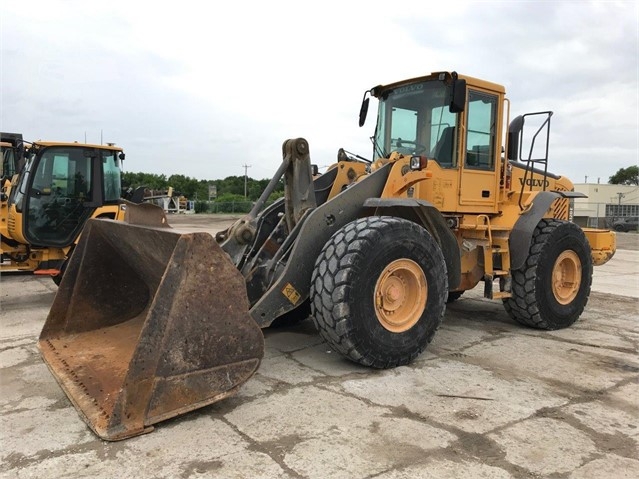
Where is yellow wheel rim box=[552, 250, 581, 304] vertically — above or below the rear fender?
below

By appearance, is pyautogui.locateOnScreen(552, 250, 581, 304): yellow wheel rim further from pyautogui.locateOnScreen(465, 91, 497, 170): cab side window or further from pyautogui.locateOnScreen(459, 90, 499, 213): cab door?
pyautogui.locateOnScreen(465, 91, 497, 170): cab side window

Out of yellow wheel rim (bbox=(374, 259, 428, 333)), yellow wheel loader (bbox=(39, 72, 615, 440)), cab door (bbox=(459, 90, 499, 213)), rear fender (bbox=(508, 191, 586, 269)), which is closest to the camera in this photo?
yellow wheel loader (bbox=(39, 72, 615, 440))

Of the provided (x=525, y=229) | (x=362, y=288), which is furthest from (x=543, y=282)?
(x=362, y=288)

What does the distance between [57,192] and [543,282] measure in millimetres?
6723

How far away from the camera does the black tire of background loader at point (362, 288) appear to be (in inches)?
158

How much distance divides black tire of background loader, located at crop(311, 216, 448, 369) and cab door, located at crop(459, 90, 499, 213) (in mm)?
1404

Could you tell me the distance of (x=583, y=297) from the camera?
6316mm

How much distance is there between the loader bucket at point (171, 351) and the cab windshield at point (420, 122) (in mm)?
2895

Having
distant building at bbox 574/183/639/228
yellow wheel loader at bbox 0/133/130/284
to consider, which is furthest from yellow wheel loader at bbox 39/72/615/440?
distant building at bbox 574/183/639/228

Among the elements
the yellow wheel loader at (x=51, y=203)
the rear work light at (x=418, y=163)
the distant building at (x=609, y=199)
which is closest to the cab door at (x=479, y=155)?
the rear work light at (x=418, y=163)

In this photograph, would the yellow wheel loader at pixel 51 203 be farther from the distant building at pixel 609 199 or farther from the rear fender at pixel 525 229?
the distant building at pixel 609 199

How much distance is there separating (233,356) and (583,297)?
4.67 m

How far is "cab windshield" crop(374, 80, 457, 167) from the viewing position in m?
5.45

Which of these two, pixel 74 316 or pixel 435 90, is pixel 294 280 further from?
pixel 435 90
